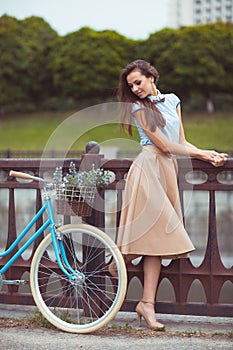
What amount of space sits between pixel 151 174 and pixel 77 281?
0.92 metres

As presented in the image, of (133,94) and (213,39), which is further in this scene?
(213,39)

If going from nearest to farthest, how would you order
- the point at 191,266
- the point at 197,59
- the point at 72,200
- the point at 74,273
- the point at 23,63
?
the point at 72,200 < the point at 74,273 < the point at 191,266 < the point at 197,59 < the point at 23,63

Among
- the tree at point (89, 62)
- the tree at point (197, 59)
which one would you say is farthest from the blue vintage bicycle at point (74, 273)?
the tree at point (89, 62)

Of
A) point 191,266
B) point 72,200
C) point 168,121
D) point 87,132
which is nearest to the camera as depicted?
point 72,200

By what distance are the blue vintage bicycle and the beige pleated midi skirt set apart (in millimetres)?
242

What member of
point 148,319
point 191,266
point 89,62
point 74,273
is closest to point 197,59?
point 89,62

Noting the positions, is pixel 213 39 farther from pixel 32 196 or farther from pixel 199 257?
pixel 199 257

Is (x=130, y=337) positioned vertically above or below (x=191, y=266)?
below

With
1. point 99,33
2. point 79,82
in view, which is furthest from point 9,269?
point 99,33

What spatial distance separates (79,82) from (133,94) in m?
40.9

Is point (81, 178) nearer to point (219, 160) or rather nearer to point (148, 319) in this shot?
point (219, 160)

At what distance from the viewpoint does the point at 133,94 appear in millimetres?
4703

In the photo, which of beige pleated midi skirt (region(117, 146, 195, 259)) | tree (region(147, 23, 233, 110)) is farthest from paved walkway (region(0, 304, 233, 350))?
tree (region(147, 23, 233, 110))

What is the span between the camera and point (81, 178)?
4535 millimetres
